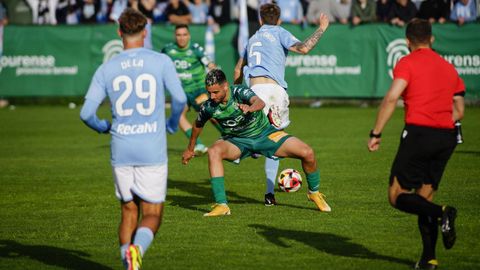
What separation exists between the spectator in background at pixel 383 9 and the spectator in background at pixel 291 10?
225 cm

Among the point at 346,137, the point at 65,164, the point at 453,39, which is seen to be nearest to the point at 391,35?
the point at 453,39

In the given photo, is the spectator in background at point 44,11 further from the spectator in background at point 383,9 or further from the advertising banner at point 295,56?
the spectator in background at point 383,9

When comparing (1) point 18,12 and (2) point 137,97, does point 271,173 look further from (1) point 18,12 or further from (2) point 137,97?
(1) point 18,12

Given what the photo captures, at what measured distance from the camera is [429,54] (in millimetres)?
8406

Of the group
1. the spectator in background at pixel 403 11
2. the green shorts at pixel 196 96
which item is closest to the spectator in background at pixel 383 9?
the spectator in background at pixel 403 11

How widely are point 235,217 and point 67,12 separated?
801 inches

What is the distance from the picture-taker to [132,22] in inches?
303

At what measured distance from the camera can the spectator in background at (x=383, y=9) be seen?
90.3 ft

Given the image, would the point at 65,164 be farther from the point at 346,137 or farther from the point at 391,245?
the point at 391,245

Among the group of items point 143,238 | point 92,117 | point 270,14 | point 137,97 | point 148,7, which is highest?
point 270,14

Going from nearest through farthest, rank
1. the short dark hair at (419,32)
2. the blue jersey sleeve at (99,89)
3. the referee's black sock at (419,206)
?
the blue jersey sleeve at (99,89), the referee's black sock at (419,206), the short dark hair at (419,32)

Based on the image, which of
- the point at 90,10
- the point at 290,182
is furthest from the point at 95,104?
the point at 90,10

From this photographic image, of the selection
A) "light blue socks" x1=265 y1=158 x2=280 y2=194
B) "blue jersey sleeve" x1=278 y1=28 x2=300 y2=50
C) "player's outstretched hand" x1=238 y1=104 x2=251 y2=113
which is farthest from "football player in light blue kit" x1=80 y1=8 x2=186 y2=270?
"blue jersey sleeve" x1=278 y1=28 x2=300 y2=50

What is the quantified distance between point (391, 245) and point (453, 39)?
17.5m
